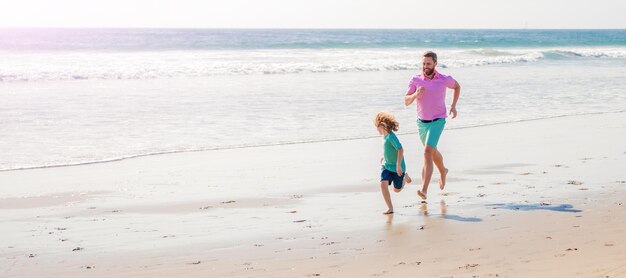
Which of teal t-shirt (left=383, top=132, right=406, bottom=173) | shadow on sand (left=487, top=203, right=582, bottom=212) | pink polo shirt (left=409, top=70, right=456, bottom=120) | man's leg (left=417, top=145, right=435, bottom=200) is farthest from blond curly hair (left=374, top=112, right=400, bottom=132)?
shadow on sand (left=487, top=203, right=582, bottom=212)

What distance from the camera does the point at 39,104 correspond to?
18328 millimetres

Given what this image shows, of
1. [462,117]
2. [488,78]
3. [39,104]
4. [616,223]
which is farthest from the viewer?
[488,78]

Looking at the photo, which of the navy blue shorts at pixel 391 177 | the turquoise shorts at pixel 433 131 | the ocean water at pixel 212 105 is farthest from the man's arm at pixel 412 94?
the ocean water at pixel 212 105

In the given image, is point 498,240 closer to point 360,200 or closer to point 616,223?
point 616,223

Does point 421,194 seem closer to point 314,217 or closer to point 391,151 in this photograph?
point 391,151

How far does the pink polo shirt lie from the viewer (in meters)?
7.95

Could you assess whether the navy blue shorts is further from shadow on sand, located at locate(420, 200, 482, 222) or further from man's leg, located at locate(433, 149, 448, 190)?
man's leg, located at locate(433, 149, 448, 190)

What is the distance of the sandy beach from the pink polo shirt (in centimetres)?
86

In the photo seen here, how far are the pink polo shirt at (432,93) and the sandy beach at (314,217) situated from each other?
2.81ft

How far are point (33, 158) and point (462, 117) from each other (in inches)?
334

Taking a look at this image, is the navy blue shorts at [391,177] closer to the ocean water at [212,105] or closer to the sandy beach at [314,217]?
the sandy beach at [314,217]

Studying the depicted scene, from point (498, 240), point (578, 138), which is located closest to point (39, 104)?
point (578, 138)

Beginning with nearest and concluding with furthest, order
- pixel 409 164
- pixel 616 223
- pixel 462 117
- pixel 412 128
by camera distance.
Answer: pixel 616 223
pixel 409 164
pixel 412 128
pixel 462 117

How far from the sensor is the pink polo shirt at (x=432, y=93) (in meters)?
7.95
